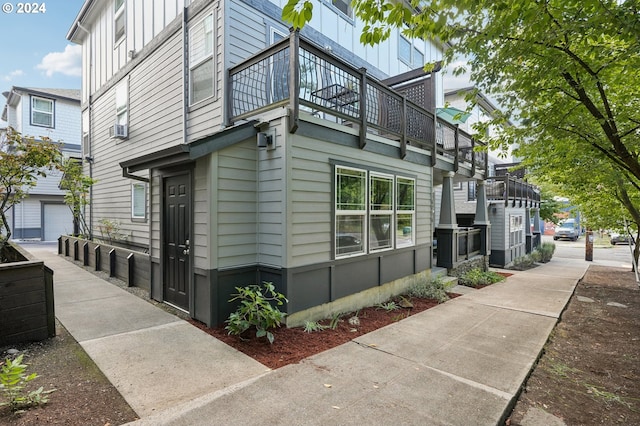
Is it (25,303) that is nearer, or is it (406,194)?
(25,303)

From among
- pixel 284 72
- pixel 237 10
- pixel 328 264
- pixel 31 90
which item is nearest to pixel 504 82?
pixel 284 72

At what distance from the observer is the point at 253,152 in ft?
16.4

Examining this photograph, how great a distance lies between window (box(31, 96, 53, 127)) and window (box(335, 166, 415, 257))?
1968 cm

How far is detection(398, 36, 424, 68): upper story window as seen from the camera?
11.2m

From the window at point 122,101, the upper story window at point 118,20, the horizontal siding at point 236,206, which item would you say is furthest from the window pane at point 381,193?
the upper story window at point 118,20

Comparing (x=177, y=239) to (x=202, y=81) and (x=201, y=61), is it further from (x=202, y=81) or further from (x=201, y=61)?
(x=201, y=61)

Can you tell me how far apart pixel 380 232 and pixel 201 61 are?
498 cm

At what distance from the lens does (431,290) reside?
23.2ft

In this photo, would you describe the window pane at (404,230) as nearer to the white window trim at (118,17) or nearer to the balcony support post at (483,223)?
the balcony support post at (483,223)

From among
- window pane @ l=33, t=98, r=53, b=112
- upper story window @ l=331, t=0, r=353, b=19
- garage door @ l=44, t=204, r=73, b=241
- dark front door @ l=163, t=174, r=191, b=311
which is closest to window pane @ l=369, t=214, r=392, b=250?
dark front door @ l=163, t=174, r=191, b=311

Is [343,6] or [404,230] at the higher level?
[343,6]

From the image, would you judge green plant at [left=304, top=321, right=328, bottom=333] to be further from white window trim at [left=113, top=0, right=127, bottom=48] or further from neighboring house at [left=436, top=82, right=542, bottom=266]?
white window trim at [left=113, top=0, right=127, bottom=48]

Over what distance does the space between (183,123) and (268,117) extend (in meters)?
3.11

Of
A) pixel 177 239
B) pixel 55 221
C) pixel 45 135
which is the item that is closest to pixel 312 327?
pixel 177 239
